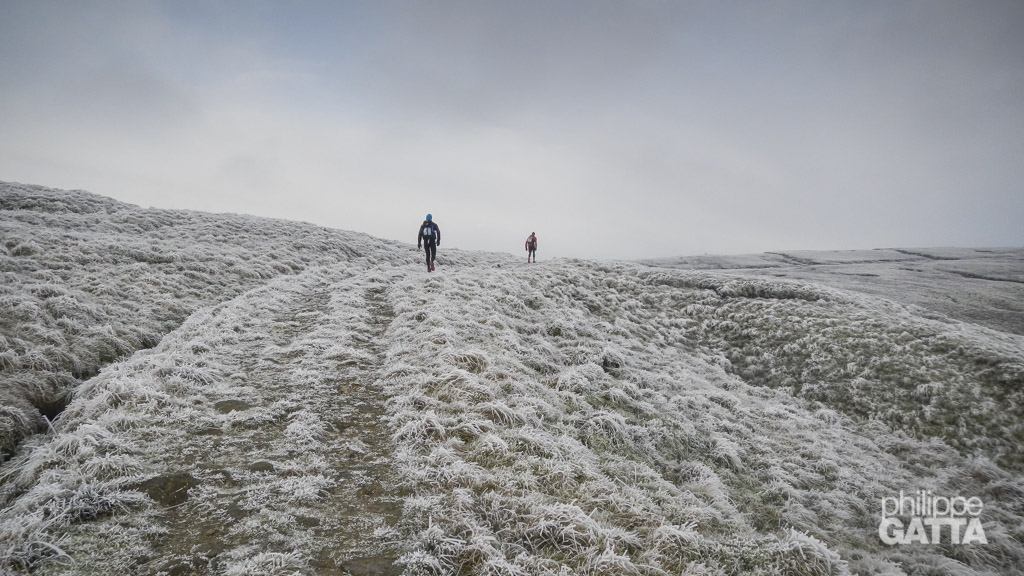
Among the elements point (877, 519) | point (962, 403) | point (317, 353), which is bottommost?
point (877, 519)

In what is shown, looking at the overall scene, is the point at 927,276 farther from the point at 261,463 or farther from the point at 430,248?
the point at 261,463

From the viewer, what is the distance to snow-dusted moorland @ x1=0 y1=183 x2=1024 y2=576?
4.84 m

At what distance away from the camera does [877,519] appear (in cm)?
780

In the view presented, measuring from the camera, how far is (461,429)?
7312 mm

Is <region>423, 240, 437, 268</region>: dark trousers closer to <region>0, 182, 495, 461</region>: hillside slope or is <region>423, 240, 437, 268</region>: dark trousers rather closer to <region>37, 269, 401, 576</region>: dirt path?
<region>0, 182, 495, 461</region>: hillside slope

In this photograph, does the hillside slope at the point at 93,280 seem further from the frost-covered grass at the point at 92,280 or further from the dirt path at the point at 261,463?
the dirt path at the point at 261,463

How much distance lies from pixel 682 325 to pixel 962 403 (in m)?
9.69

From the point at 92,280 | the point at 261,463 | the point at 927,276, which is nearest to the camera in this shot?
the point at 261,463

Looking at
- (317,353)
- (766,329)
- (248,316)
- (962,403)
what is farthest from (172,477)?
(766,329)

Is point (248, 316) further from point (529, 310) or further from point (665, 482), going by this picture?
point (665, 482)

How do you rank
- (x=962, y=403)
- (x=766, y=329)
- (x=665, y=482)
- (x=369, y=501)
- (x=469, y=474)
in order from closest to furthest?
(x=369, y=501) < (x=469, y=474) < (x=665, y=482) < (x=962, y=403) < (x=766, y=329)

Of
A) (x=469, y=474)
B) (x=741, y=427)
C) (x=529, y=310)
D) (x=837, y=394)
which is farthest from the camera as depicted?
(x=529, y=310)

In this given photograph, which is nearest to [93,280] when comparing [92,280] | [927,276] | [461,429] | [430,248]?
[92,280]

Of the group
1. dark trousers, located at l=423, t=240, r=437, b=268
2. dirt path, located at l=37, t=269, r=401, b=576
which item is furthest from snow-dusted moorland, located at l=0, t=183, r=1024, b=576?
dark trousers, located at l=423, t=240, r=437, b=268
